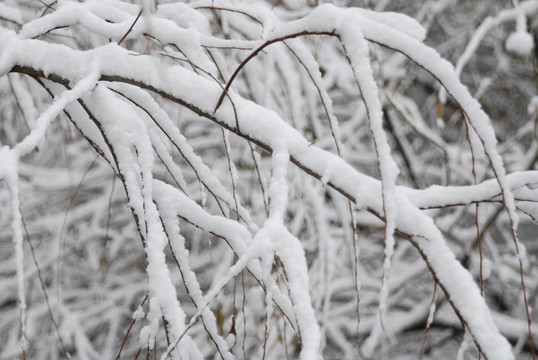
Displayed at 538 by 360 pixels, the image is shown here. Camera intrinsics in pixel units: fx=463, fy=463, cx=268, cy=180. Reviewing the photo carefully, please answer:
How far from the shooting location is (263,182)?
912 millimetres

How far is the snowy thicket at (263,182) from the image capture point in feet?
1.27

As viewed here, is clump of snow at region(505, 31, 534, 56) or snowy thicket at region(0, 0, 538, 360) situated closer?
snowy thicket at region(0, 0, 538, 360)

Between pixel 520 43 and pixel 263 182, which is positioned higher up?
pixel 520 43

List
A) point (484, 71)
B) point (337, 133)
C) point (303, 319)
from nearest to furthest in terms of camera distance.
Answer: point (303, 319) → point (337, 133) → point (484, 71)

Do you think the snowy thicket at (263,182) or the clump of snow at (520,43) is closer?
the snowy thicket at (263,182)

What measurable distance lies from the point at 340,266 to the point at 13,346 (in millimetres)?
1403

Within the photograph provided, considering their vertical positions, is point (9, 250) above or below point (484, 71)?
below

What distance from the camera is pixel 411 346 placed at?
206 cm

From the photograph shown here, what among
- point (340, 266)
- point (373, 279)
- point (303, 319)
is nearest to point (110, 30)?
point (303, 319)

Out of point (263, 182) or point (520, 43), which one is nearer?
point (263, 182)

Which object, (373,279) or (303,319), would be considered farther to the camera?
(373,279)

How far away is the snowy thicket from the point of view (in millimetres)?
386

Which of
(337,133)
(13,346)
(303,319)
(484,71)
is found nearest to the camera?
(303,319)

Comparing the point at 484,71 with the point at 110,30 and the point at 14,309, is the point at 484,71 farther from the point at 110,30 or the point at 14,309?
the point at 14,309
